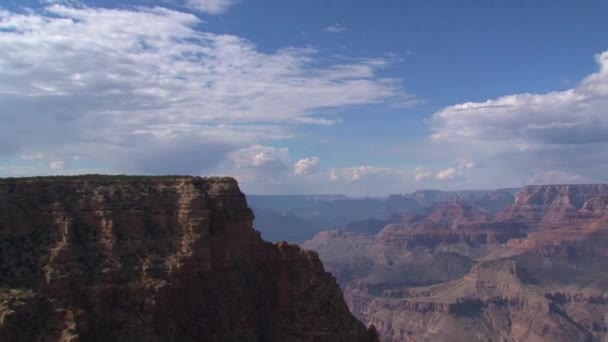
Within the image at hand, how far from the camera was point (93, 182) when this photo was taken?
59.8 meters

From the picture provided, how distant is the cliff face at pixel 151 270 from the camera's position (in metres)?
49.5

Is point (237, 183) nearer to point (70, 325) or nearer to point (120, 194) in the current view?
point (120, 194)

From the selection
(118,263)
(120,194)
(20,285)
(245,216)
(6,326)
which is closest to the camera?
(6,326)

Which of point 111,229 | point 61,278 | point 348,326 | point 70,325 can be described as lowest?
point 348,326

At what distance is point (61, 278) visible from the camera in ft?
164

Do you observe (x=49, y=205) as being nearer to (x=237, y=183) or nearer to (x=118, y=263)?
(x=118, y=263)

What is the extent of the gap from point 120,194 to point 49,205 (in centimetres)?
629

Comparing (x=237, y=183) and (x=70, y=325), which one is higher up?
(x=237, y=183)

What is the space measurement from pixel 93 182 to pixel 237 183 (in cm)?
1443

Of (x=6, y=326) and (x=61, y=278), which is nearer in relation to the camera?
(x=6, y=326)

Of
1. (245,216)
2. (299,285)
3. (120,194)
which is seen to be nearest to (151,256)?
(120,194)

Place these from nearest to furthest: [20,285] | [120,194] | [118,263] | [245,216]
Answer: [20,285] < [118,263] < [120,194] < [245,216]

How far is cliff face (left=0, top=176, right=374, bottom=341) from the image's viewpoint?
162 feet

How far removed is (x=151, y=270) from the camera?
53500mm
